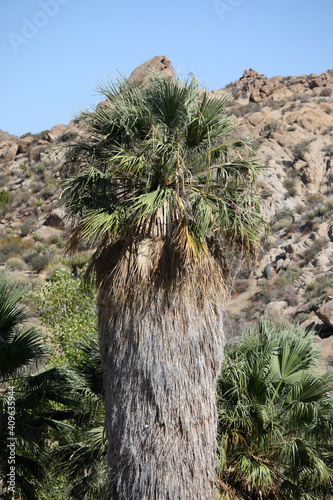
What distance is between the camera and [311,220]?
27250mm

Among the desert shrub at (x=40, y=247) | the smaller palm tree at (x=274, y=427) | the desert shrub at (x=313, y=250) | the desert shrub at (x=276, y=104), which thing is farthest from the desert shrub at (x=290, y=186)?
the smaller palm tree at (x=274, y=427)

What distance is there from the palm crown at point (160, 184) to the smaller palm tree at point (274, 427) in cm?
196

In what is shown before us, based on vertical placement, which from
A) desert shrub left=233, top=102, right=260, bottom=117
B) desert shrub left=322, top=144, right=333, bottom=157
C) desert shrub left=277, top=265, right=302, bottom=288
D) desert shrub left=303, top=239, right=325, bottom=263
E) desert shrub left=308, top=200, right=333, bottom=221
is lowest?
desert shrub left=277, top=265, right=302, bottom=288

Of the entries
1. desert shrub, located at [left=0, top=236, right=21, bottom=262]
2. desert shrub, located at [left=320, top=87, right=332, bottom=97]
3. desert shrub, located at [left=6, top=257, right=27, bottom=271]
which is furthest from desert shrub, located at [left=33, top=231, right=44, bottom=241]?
desert shrub, located at [left=320, top=87, right=332, bottom=97]

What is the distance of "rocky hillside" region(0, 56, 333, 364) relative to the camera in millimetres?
22141

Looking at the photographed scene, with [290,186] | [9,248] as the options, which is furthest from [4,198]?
[290,186]

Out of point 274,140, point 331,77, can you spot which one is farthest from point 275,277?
point 331,77

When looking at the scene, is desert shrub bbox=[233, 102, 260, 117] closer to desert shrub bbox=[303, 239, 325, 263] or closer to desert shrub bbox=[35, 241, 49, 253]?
desert shrub bbox=[303, 239, 325, 263]

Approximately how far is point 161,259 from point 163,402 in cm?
166

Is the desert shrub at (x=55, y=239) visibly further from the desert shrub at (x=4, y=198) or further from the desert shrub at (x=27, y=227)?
the desert shrub at (x=4, y=198)

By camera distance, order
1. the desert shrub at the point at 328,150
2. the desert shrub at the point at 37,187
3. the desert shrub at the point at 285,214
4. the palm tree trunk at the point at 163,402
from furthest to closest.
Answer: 1. the desert shrub at the point at 37,187
2. the desert shrub at the point at 328,150
3. the desert shrub at the point at 285,214
4. the palm tree trunk at the point at 163,402

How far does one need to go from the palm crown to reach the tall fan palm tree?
0.02 meters

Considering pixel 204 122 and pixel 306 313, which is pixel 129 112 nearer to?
pixel 204 122

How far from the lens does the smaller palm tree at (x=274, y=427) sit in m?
6.75
